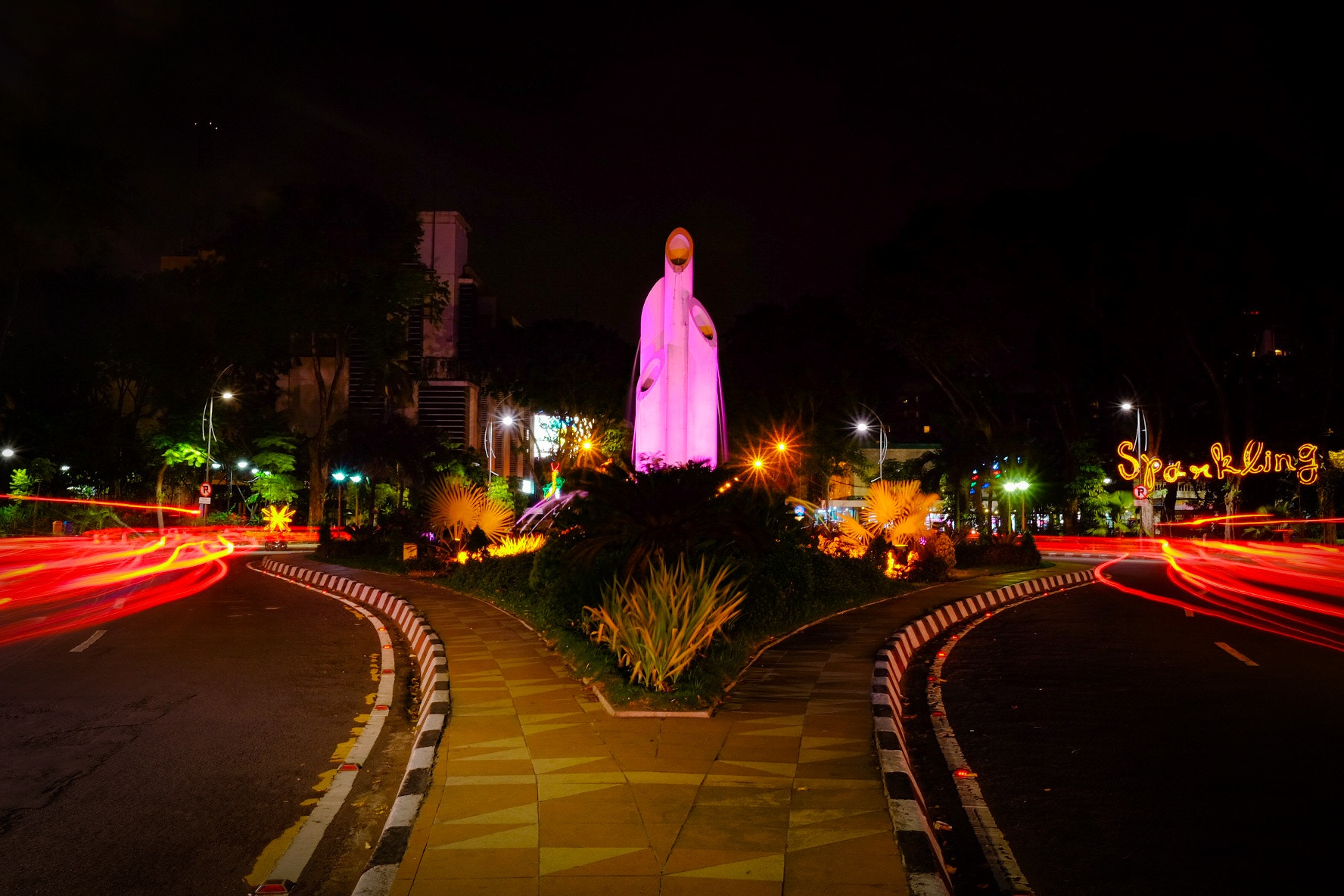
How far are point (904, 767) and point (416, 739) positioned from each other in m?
3.69

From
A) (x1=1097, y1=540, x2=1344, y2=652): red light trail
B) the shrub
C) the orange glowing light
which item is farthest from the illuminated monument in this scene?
the orange glowing light

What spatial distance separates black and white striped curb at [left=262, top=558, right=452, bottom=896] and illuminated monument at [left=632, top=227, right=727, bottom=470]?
7035 millimetres

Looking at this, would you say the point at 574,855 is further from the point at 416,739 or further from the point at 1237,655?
the point at 1237,655

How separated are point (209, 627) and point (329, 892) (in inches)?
506

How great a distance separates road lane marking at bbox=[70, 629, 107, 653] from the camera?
14508mm

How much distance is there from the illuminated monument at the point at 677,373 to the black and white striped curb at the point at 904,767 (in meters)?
8.57

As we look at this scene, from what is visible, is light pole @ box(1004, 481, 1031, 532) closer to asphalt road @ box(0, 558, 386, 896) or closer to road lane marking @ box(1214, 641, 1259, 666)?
road lane marking @ box(1214, 641, 1259, 666)

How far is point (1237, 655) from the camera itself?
553 inches

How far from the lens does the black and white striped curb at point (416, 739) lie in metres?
5.67

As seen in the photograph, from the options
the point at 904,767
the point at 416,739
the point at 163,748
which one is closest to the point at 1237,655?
the point at 904,767

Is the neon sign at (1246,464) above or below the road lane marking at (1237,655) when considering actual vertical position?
above

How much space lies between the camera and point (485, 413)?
233ft

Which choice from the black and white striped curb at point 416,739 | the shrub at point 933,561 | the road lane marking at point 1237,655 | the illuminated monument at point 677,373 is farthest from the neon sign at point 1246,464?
the black and white striped curb at point 416,739

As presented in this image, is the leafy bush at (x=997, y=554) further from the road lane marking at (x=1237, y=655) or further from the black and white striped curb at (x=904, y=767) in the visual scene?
the road lane marking at (x=1237, y=655)
